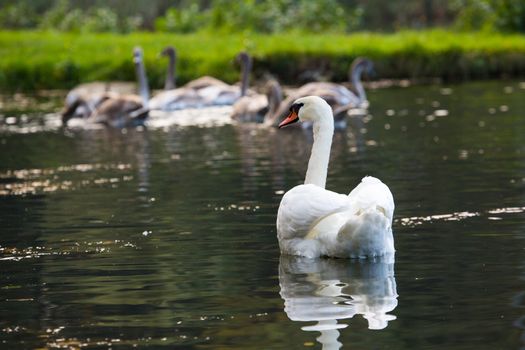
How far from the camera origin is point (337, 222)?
10383mm

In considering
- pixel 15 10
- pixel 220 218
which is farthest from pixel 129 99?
pixel 15 10

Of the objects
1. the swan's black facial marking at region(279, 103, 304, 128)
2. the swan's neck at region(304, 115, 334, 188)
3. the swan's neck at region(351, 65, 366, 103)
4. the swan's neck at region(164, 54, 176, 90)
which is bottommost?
the swan's neck at region(351, 65, 366, 103)

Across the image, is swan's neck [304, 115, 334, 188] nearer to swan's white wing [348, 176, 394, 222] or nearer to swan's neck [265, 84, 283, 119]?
swan's white wing [348, 176, 394, 222]

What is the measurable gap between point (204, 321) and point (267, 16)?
39.1m

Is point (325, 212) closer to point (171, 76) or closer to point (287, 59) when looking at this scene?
point (171, 76)

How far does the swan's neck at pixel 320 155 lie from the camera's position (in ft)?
37.7

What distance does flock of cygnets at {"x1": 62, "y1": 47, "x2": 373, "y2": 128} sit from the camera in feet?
86.6

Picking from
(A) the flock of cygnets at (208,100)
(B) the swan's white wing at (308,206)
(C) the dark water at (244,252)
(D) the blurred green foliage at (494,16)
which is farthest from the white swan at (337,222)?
(D) the blurred green foliage at (494,16)

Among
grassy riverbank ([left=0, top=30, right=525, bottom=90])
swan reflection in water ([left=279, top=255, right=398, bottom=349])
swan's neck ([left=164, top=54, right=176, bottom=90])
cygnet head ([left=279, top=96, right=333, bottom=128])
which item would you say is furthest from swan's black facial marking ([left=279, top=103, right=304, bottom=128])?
grassy riverbank ([left=0, top=30, right=525, bottom=90])

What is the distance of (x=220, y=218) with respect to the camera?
1330 centimetres

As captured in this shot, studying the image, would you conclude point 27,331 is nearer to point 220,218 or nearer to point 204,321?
point 204,321

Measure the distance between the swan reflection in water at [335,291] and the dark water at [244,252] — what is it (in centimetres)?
2

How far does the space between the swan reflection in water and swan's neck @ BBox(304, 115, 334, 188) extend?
923 millimetres

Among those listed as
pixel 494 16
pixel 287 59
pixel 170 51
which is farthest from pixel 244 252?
pixel 494 16
